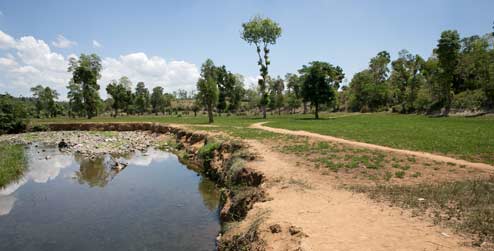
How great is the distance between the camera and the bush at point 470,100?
4291 centimetres

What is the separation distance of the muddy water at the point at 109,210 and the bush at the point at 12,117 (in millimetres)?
35169

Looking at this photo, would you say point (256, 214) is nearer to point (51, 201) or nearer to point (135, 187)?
point (135, 187)

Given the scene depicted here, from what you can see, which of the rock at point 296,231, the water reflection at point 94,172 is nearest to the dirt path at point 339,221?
the rock at point 296,231

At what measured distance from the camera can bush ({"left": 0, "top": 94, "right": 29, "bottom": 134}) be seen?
46309 mm

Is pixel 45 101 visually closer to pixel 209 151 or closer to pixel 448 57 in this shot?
pixel 209 151

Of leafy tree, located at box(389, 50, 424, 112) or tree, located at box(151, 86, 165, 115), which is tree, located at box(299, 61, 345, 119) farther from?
tree, located at box(151, 86, 165, 115)

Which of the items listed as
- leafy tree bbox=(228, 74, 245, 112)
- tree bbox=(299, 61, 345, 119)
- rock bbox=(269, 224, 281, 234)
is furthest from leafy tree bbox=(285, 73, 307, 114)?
rock bbox=(269, 224, 281, 234)

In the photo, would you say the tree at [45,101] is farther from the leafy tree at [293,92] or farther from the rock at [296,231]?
the rock at [296,231]

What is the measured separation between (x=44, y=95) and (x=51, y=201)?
3539 inches

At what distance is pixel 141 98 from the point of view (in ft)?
309

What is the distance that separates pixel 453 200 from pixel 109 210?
13.2 metres

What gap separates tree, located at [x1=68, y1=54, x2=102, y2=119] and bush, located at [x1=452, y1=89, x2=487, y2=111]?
74580mm

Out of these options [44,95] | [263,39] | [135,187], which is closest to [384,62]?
[263,39]

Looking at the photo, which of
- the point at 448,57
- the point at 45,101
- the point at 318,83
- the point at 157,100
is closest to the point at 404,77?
the point at 448,57
